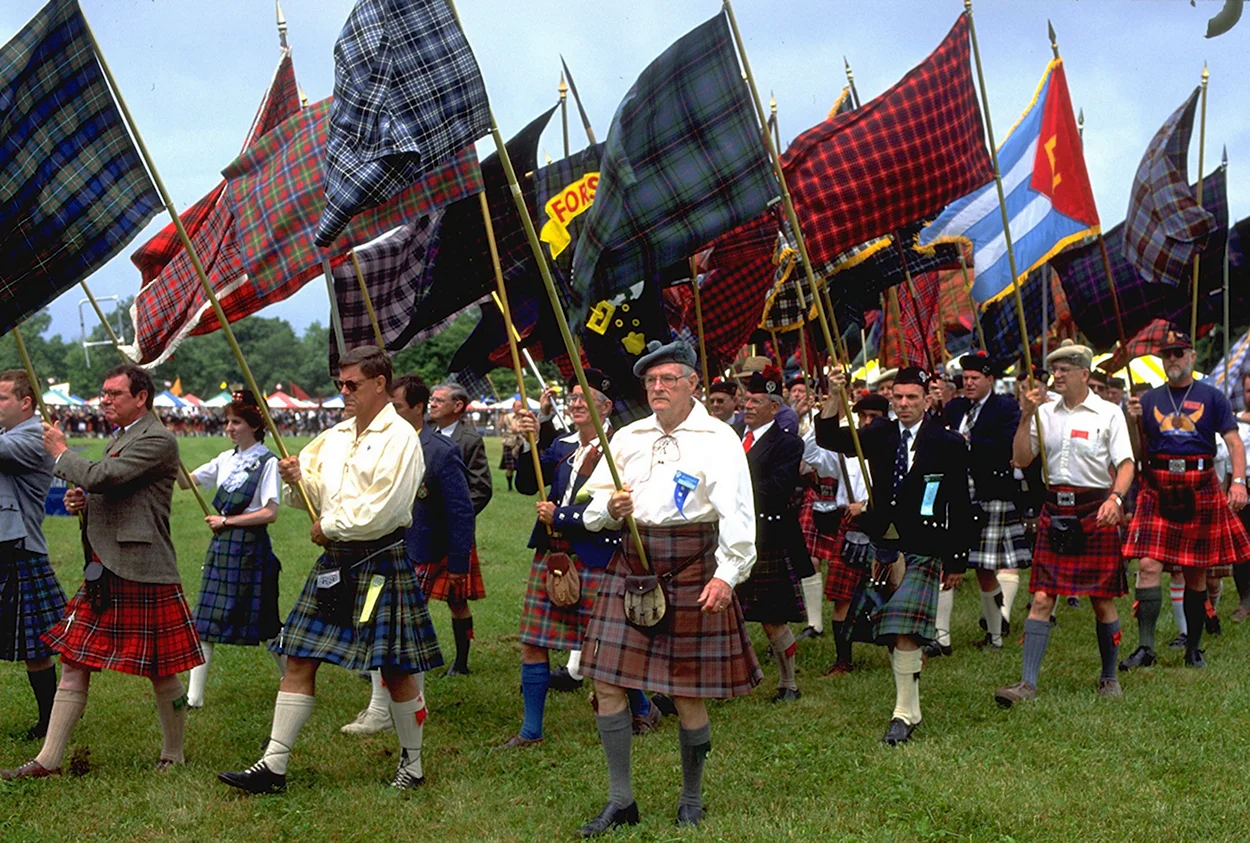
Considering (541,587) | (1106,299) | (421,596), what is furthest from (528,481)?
(1106,299)

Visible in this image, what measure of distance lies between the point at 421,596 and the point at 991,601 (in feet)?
15.9

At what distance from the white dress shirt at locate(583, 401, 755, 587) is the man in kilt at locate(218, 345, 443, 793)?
3.09 ft

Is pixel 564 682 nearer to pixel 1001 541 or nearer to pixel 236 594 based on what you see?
pixel 236 594

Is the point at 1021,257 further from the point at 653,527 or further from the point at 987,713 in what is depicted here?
the point at 653,527

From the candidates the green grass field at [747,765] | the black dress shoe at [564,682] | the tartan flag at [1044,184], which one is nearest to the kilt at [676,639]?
the green grass field at [747,765]

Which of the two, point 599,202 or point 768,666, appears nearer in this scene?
point 599,202

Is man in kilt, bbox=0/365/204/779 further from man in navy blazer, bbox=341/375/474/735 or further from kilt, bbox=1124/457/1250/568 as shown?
kilt, bbox=1124/457/1250/568

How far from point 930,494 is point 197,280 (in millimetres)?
4418

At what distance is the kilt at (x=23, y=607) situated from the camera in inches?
250

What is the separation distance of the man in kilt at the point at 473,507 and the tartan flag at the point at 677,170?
214 cm

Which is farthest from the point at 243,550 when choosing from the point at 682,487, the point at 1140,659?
the point at 1140,659

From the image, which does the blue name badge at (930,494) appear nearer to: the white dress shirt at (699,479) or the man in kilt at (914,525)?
the man in kilt at (914,525)

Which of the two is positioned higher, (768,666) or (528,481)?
(528,481)

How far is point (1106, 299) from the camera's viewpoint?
1105cm
